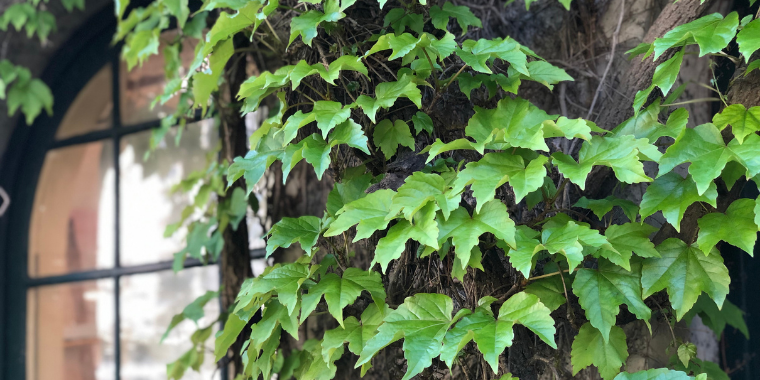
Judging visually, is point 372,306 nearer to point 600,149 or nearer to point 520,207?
point 520,207

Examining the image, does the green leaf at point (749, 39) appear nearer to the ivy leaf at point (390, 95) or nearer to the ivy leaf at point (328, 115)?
the ivy leaf at point (390, 95)

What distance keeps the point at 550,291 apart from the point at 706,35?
449 millimetres

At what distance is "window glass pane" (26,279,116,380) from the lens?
2.10 metres

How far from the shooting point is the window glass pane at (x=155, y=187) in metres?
2.01

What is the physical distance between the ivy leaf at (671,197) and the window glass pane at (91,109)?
1.96 metres

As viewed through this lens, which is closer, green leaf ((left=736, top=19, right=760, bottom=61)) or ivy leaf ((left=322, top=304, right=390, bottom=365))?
green leaf ((left=736, top=19, right=760, bottom=61))

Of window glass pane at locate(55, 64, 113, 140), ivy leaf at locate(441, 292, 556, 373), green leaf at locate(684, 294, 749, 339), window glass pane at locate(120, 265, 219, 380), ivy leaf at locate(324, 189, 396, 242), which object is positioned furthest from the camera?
window glass pane at locate(55, 64, 113, 140)

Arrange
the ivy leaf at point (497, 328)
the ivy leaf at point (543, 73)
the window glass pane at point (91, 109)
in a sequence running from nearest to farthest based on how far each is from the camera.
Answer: the ivy leaf at point (497, 328) → the ivy leaf at point (543, 73) → the window glass pane at point (91, 109)

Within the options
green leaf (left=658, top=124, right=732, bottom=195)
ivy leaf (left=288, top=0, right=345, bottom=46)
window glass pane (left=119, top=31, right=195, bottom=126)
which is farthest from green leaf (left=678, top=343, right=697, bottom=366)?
window glass pane (left=119, top=31, right=195, bottom=126)

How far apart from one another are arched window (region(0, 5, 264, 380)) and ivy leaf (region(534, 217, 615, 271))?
1372 millimetres

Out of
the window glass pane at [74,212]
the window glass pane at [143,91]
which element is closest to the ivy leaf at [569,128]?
the window glass pane at [143,91]

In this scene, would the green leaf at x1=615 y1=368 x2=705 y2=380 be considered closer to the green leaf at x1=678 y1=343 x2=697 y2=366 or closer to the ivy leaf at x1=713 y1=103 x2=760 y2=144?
the green leaf at x1=678 y1=343 x2=697 y2=366

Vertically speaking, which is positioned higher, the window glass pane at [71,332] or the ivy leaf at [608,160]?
the ivy leaf at [608,160]

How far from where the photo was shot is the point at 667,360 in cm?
115
